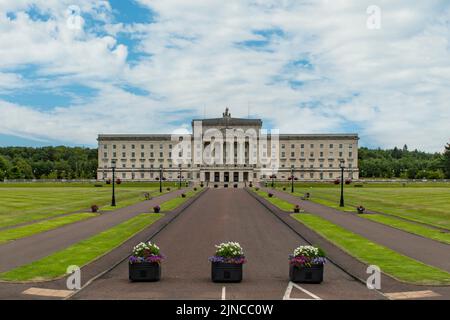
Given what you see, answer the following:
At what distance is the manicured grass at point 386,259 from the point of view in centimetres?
1928

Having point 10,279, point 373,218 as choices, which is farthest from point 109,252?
point 373,218

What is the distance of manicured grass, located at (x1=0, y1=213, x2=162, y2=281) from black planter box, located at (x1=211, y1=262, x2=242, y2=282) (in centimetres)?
630

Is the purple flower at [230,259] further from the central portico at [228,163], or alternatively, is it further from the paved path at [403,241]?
the central portico at [228,163]

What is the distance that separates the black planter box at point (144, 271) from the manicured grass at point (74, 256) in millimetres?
3299

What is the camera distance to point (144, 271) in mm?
18234

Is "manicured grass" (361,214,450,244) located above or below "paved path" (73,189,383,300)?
Result: above

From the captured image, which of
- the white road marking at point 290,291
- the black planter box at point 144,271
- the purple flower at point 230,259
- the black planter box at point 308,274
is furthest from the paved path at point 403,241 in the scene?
the black planter box at point 144,271

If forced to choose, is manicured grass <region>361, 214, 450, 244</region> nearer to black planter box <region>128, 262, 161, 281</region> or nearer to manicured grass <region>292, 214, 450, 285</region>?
manicured grass <region>292, 214, 450, 285</region>

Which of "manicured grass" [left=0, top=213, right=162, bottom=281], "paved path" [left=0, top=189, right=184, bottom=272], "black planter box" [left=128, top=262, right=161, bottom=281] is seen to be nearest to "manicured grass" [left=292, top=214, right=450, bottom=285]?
"black planter box" [left=128, top=262, right=161, bottom=281]

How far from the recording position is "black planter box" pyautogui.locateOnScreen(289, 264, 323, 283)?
1806 cm

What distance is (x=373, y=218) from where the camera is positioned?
44.3 m
